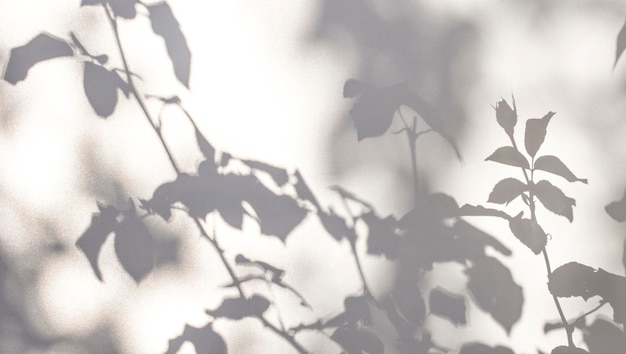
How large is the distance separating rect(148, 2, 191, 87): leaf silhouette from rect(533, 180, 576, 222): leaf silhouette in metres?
0.70

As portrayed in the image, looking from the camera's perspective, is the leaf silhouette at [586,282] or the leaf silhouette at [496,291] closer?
the leaf silhouette at [586,282]

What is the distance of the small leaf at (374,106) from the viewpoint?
1.15m

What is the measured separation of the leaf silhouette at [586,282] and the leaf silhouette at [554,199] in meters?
0.10

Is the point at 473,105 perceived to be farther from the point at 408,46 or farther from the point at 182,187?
the point at 182,187

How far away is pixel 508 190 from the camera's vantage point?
1110 mm

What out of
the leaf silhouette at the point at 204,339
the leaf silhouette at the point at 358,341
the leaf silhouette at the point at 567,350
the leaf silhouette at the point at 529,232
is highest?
the leaf silhouette at the point at 529,232

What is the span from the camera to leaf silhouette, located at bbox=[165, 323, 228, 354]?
1.17 metres

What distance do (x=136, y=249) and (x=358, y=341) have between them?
1.57ft

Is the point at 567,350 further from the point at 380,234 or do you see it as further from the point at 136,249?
the point at 136,249

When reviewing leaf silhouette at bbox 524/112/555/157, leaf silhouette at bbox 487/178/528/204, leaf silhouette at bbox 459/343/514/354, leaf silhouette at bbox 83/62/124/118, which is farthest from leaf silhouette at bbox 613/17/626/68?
leaf silhouette at bbox 83/62/124/118

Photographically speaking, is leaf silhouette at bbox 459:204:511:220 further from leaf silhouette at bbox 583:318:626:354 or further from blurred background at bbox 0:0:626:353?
leaf silhouette at bbox 583:318:626:354

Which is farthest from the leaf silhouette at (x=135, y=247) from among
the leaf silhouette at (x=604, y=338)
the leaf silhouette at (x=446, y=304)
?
the leaf silhouette at (x=604, y=338)

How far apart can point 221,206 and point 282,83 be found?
0.88 feet

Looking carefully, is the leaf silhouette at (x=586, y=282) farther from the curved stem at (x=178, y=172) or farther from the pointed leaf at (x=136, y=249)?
the pointed leaf at (x=136, y=249)
